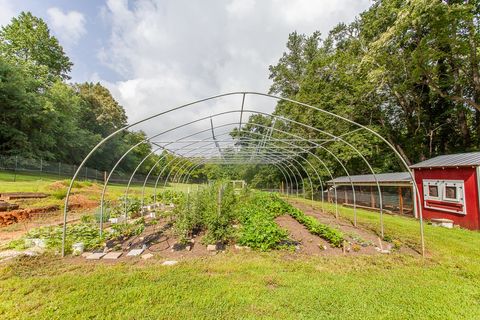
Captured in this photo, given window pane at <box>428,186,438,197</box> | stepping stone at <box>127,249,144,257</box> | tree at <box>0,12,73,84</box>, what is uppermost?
tree at <box>0,12,73,84</box>

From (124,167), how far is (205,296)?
37.6 m

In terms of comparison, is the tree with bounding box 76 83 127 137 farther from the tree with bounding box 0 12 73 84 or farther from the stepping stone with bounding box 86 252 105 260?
the stepping stone with bounding box 86 252 105 260

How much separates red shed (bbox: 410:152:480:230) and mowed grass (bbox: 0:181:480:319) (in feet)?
17.5

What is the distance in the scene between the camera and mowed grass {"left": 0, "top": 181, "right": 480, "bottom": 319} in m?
2.97

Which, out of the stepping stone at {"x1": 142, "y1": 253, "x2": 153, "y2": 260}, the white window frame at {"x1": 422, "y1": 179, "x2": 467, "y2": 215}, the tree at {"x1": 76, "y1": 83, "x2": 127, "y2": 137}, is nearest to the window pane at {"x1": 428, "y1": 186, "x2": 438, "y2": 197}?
the white window frame at {"x1": 422, "y1": 179, "x2": 467, "y2": 215}

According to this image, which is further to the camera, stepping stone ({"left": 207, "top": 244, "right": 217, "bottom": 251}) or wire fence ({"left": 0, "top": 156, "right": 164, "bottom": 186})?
wire fence ({"left": 0, "top": 156, "right": 164, "bottom": 186})

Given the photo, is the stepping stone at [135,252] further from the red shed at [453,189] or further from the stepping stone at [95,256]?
the red shed at [453,189]

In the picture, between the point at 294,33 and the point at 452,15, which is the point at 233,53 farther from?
the point at 294,33

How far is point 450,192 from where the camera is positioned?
31.9ft

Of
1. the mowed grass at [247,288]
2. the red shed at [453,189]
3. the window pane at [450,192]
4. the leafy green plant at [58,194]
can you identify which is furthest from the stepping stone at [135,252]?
the window pane at [450,192]

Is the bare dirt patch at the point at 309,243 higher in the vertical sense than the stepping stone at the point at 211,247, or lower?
lower

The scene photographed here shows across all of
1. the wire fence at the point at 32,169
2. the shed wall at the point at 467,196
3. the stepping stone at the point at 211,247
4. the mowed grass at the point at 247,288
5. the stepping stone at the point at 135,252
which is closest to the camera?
the mowed grass at the point at 247,288

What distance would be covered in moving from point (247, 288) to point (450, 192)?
10.8 m

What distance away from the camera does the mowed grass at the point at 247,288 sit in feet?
9.76
